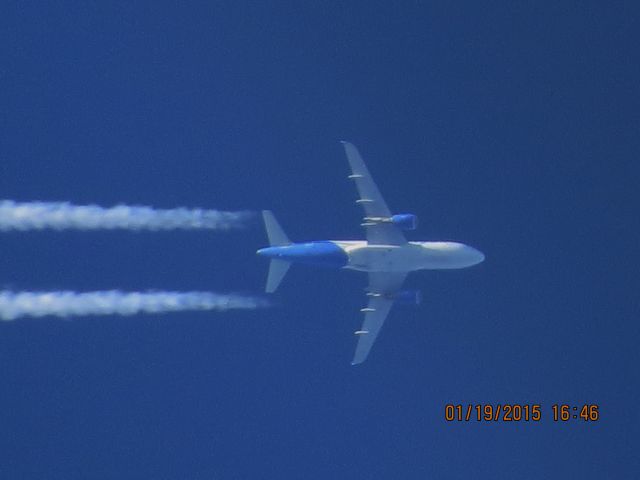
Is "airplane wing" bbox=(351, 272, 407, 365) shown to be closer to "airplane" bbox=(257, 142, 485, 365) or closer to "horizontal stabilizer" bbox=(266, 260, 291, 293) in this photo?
"airplane" bbox=(257, 142, 485, 365)

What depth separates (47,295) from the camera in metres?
51.4

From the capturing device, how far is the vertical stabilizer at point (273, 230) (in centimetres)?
5469

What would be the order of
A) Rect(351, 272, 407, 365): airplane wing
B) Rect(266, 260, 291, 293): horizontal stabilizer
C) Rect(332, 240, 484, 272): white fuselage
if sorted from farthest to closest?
Rect(351, 272, 407, 365): airplane wing
Rect(332, 240, 484, 272): white fuselage
Rect(266, 260, 291, 293): horizontal stabilizer

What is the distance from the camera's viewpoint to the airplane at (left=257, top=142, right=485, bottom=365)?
176ft

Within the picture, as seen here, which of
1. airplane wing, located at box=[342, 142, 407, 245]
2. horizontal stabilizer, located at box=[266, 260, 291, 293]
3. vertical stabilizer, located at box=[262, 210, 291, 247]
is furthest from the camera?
vertical stabilizer, located at box=[262, 210, 291, 247]

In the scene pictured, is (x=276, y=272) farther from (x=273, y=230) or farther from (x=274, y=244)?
(x=273, y=230)

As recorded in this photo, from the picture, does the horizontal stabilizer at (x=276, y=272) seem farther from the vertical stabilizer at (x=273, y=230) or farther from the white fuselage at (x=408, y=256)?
the white fuselage at (x=408, y=256)

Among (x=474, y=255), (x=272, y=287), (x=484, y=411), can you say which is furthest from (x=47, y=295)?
(x=484, y=411)

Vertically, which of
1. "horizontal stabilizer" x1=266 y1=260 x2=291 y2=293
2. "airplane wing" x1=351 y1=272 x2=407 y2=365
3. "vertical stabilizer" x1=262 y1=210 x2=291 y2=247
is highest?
"vertical stabilizer" x1=262 y1=210 x2=291 y2=247

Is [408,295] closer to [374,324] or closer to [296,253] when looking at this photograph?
[374,324]

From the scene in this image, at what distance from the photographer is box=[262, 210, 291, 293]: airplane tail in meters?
54.6

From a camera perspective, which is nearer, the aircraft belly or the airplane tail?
the airplane tail

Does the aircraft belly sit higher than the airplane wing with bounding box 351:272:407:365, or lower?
higher

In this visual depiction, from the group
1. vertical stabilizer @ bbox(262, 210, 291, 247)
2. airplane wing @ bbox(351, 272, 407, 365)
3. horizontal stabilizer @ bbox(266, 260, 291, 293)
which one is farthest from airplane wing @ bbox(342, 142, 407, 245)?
horizontal stabilizer @ bbox(266, 260, 291, 293)
